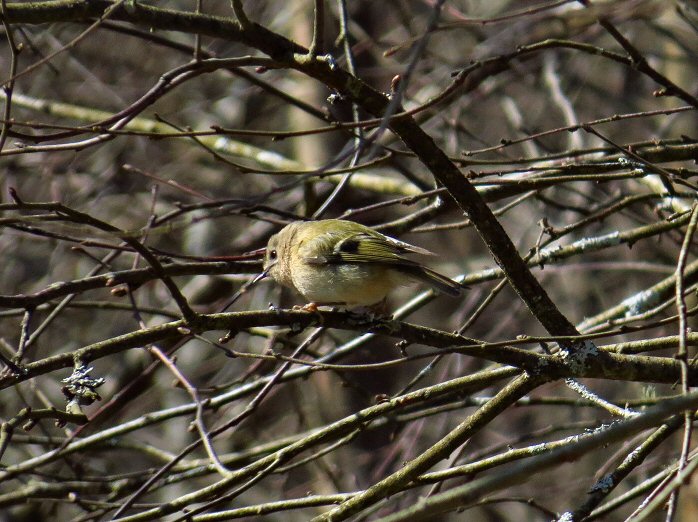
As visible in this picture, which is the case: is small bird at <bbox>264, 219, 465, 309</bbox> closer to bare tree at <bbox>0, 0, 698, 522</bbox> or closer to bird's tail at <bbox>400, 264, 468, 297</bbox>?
bird's tail at <bbox>400, 264, 468, 297</bbox>

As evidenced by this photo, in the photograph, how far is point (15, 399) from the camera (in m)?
6.96

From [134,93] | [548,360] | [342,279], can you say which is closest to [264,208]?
[342,279]

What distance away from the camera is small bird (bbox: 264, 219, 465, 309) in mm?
3873

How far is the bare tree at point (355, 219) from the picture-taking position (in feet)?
8.52

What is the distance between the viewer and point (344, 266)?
3955 mm

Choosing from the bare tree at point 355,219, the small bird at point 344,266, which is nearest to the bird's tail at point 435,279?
the small bird at point 344,266

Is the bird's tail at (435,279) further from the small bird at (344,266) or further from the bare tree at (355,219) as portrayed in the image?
the bare tree at (355,219)

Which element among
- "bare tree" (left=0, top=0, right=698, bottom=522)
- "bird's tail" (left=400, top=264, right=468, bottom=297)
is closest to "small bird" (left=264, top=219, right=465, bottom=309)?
"bird's tail" (left=400, top=264, right=468, bottom=297)

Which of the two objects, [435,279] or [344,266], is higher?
[344,266]

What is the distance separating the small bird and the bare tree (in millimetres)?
156

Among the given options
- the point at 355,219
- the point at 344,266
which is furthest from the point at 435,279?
the point at 355,219

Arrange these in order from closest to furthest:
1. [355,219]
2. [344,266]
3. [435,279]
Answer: [435,279]
[344,266]
[355,219]

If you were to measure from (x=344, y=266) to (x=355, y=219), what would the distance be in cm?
372

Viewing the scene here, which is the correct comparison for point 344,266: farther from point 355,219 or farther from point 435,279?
point 355,219
